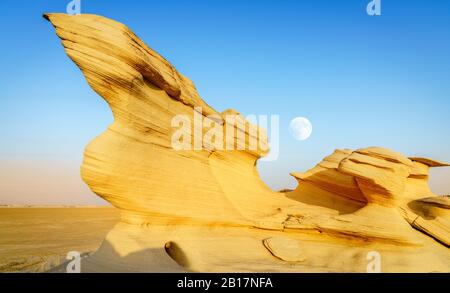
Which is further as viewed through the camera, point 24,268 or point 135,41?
point 24,268

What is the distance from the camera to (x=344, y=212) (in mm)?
11492

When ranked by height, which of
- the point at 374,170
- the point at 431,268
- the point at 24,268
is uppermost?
the point at 374,170

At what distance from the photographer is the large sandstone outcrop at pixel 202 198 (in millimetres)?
7559

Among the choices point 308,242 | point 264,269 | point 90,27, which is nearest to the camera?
point 90,27

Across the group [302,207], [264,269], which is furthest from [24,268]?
[302,207]

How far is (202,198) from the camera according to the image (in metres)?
9.61

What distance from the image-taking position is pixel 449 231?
10.6 metres

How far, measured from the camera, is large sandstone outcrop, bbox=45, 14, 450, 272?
24.8 ft
